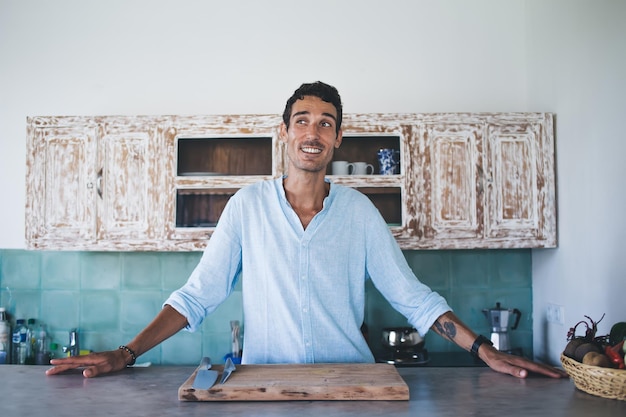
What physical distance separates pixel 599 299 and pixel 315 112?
4.50 feet

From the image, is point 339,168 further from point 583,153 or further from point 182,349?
point 182,349

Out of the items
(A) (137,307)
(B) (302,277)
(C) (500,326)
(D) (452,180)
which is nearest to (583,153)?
(D) (452,180)

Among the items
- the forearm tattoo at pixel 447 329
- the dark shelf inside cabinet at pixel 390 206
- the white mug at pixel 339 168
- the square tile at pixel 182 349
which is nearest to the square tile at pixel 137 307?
the square tile at pixel 182 349

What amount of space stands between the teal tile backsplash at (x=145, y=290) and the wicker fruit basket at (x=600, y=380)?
1612mm

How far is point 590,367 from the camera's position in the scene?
127 centimetres

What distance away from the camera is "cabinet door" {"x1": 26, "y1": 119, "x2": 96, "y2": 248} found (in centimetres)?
256

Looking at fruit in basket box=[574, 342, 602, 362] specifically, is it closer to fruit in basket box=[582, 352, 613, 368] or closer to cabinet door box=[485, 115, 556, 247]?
fruit in basket box=[582, 352, 613, 368]

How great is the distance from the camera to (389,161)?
2.62 metres

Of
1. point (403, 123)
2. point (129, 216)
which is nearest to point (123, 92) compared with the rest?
point (129, 216)

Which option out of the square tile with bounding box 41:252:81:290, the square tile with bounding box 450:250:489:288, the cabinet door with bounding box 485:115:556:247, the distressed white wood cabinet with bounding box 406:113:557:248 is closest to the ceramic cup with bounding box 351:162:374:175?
the distressed white wood cabinet with bounding box 406:113:557:248

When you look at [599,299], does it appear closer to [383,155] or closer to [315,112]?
[383,155]

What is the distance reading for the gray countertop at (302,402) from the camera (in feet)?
3.83

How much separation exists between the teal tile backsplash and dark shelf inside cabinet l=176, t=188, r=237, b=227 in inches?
11.4

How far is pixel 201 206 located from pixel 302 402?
1.65 meters
